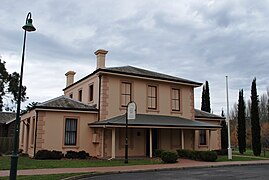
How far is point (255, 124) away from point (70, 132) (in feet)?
54.2

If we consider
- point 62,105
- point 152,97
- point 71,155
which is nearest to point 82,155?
point 71,155

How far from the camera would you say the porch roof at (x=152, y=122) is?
63.4ft

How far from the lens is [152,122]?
20.6 m

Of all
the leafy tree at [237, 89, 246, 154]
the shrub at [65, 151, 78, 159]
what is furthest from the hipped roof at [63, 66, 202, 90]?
the leafy tree at [237, 89, 246, 154]

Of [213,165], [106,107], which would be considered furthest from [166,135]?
[213,165]

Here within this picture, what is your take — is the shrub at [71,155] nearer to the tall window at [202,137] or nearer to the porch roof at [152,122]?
the porch roof at [152,122]

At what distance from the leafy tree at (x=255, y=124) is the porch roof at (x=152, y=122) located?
20.1ft

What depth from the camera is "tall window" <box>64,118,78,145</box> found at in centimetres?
2042

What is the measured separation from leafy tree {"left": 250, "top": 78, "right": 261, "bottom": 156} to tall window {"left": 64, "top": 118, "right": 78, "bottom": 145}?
15692 millimetres

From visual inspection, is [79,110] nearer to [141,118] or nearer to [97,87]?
[97,87]

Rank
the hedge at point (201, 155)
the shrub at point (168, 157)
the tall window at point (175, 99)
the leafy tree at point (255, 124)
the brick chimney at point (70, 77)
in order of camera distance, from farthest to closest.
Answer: the brick chimney at point (70, 77), the leafy tree at point (255, 124), the tall window at point (175, 99), the hedge at point (201, 155), the shrub at point (168, 157)

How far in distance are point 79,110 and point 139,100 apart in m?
4.59

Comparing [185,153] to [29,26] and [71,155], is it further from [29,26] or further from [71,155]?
[29,26]

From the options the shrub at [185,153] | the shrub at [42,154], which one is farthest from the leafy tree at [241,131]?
the shrub at [42,154]
